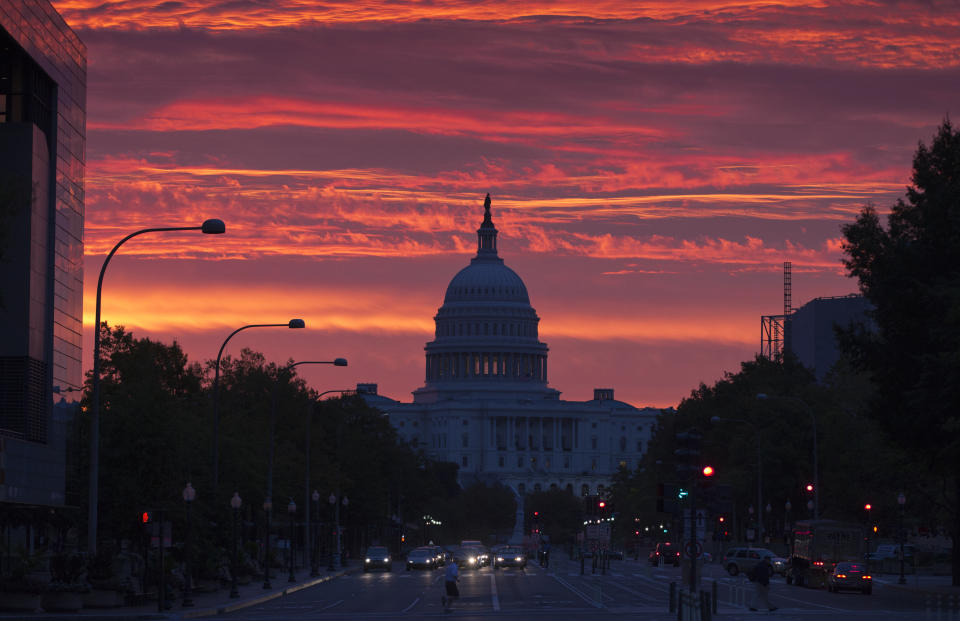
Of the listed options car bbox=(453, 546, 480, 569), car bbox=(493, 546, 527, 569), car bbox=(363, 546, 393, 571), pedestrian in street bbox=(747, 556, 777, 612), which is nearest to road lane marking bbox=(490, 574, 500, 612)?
pedestrian in street bbox=(747, 556, 777, 612)

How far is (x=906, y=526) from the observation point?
108 metres

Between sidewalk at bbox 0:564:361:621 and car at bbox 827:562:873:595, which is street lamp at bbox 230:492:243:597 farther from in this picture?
car at bbox 827:562:873:595

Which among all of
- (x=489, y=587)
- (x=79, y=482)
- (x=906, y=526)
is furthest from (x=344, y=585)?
(x=906, y=526)

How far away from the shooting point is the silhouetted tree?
52312 mm

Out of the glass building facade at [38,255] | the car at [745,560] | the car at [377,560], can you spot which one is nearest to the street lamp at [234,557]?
the glass building facade at [38,255]

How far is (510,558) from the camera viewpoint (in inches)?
4178

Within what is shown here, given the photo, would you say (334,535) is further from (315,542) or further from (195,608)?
(195,608)

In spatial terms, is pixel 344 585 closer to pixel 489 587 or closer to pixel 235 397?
pixel 489 587

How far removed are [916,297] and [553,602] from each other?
15649 millimetres

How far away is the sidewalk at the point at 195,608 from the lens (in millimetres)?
47062

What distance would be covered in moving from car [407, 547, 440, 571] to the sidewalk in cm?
2590

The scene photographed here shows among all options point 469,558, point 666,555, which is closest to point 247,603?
point 469,558

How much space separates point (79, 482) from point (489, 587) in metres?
17.4

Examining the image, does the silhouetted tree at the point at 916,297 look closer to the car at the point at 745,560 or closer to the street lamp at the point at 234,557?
the street lamp at the point at 234,557
